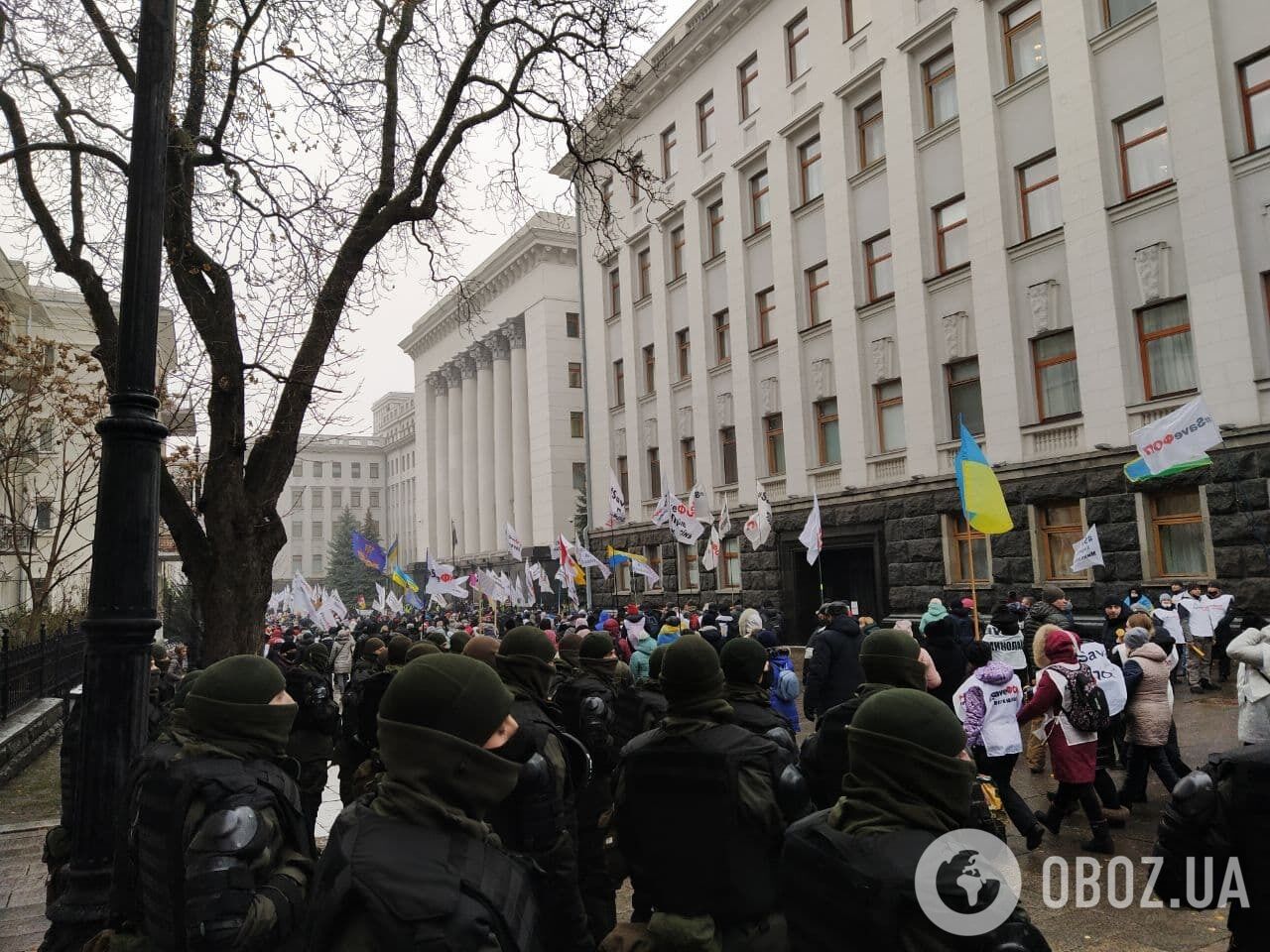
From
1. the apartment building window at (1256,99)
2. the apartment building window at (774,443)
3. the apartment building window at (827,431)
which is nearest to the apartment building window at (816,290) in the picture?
the apartment building window at (827,431)

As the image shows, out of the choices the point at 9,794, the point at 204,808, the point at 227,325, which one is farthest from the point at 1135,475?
the point at 9,794

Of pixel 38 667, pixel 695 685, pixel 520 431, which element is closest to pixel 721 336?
pixel 38 667

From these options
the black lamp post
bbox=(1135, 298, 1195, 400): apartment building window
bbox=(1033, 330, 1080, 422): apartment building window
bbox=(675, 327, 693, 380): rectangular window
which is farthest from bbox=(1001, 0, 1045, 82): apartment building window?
the black lamp post

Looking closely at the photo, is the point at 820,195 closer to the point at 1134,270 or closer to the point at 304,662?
the point at 1134,270

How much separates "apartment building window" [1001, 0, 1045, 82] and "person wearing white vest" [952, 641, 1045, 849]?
52.4 ft

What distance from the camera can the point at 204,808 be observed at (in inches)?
105

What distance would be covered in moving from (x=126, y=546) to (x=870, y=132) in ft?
72.5

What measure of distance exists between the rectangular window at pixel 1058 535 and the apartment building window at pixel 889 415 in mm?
4182

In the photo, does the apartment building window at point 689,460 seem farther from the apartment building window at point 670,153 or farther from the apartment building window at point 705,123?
the apartment building window at point 705,123

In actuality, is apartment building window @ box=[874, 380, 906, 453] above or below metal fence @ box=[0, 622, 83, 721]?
above

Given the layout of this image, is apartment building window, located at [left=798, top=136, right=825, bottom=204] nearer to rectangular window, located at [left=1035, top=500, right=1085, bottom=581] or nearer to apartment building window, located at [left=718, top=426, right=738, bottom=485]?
apartment building window, located at [left=718, top=426, right=738, bottom=485]

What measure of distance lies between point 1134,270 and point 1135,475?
590 cm

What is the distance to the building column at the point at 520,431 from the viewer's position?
161 feet

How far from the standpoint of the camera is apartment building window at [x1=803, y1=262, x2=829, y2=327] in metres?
23.2
